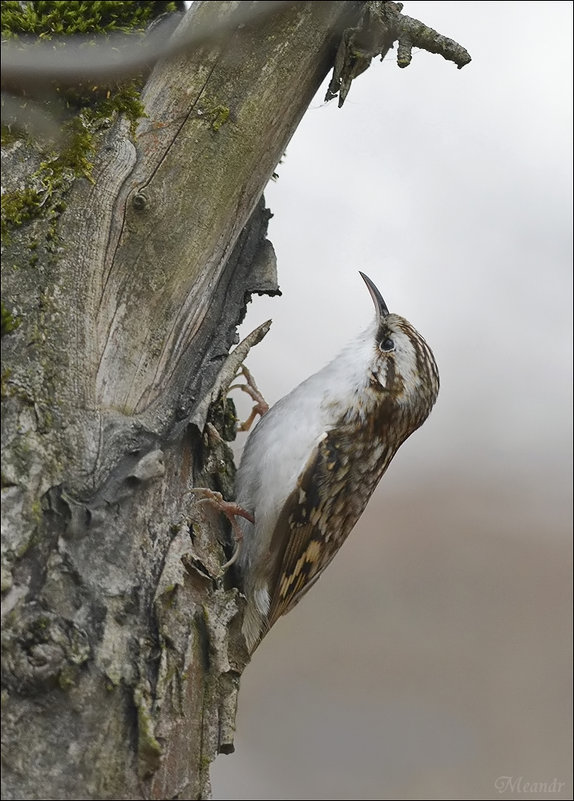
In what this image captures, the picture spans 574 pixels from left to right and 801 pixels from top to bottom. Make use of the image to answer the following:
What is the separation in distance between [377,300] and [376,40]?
0.83 meters

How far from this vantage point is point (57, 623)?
51.9 inches

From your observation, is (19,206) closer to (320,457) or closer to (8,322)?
(8,322)

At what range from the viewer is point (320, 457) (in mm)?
2170

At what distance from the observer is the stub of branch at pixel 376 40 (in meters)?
1.78

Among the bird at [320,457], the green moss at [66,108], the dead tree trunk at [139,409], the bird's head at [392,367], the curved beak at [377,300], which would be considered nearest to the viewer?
the dead tree trunk at [139,409]

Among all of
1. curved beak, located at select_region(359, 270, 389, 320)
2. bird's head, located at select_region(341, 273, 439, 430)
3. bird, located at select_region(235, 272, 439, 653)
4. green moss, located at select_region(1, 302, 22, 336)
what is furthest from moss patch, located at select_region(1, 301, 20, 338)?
curved beak, located at select_region(359, 270, 389, 320)

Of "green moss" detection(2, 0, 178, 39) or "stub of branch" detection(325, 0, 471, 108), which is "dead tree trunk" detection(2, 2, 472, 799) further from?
"green moss" detection(2, 0, 178, 39)

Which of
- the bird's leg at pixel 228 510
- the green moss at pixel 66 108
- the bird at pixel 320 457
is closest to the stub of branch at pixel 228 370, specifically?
the bird's leg at pixel 228 510

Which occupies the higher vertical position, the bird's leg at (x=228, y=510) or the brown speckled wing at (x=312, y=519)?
the brown speckled wing at (x=312, y=519)

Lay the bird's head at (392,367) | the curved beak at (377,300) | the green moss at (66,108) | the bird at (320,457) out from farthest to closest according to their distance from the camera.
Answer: the curved beak at (377,300)
the bird's head at (392,367)
the bird at (320,457)
the green moss at (66,108)

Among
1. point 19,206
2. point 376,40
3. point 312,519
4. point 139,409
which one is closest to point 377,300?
point 312,519

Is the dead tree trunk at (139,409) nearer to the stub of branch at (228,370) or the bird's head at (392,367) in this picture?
the stub of branch at (228,370)

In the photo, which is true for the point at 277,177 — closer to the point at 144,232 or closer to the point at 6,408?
the point at 144,232

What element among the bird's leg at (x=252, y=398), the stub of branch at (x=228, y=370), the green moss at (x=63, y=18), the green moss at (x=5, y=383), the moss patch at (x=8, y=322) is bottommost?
the green moss at (x=5, y=383)
